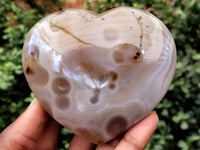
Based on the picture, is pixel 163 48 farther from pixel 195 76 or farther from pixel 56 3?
pixel 56 3

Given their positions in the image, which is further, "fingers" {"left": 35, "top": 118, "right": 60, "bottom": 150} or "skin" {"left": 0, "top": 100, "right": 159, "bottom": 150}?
"fingers" {"left": 35, "top": 118, "right": 60, "bottom": 150}

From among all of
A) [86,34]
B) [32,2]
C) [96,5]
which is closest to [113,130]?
[86,34]

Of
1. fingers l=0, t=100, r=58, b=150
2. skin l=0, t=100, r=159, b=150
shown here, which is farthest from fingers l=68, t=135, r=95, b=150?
fingers l=0, t=100, r=58, b=150

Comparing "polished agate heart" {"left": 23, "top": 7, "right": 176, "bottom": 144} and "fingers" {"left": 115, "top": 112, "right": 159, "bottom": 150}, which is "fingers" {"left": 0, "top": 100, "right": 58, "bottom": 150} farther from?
"fingers" {"left": 115, "top": 112, "right": 159, "bottom": 150}

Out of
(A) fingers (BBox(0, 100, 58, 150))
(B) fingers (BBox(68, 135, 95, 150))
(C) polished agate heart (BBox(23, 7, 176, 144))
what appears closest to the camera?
(C) polished agate heart (BBox(23, 7, 176, 144))

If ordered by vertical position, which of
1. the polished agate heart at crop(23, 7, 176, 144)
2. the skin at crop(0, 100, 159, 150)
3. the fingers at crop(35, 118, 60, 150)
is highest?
the polished agate heart at crop(23, 7, 176, 144)

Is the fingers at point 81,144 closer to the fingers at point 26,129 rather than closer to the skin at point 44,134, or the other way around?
the skin at point 44,134

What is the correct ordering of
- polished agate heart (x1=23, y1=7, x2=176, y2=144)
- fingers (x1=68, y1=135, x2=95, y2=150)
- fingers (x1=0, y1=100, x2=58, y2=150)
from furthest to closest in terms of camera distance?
1. fingers (x1=68, y1=135, x2=95, y2=150)
2. fingers (x1=0, y1=100, x2=58, y2=150)
3. polished agate heart (x1=23, y1=7, x2=176, y2=144)
